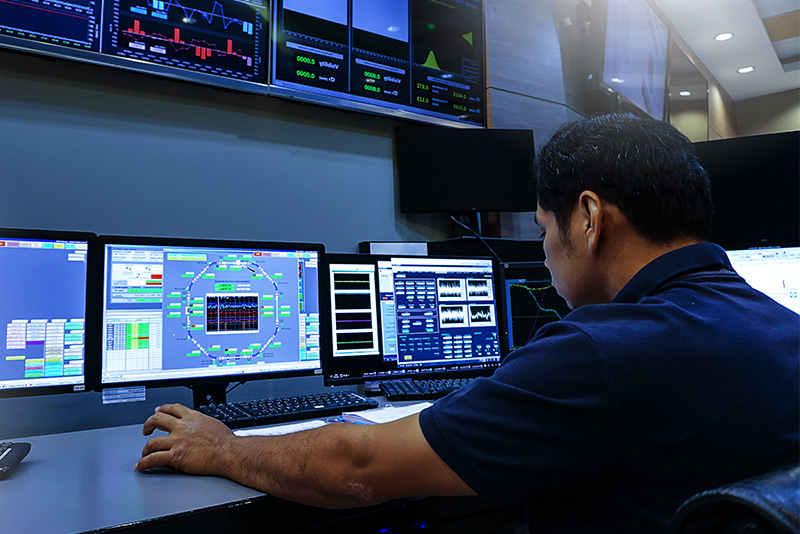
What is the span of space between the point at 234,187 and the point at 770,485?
1717mm

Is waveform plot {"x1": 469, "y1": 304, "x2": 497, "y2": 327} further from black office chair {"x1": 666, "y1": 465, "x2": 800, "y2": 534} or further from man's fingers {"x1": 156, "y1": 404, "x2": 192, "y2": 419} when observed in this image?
black office chair {"x1": 666, "y1": 465, "x2": 800, "y2": 534}

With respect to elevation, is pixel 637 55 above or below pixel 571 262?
above

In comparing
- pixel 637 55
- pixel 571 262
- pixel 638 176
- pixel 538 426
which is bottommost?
pixel 538 426

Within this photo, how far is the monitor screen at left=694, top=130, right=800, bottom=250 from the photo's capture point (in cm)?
206

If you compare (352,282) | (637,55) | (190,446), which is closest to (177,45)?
(352,282)

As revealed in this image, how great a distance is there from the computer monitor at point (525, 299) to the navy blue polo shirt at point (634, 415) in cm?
121

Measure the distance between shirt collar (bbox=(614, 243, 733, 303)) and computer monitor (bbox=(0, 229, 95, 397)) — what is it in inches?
46.2

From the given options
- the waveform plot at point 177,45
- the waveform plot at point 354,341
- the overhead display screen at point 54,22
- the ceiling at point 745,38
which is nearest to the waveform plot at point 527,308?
the waveform plot at point 354,341

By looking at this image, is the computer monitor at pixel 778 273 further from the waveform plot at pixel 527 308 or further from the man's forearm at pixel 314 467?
the man's forearm at pixel 314 467

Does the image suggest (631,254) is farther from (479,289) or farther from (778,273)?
(778,273)

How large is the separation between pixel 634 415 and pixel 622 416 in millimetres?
15

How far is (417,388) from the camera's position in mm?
1570

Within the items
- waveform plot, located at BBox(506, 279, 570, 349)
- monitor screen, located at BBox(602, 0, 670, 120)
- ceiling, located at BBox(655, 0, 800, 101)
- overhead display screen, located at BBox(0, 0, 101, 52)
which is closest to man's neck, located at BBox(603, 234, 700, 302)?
waveform plot, located at BBox(506, 279, 570, 349)

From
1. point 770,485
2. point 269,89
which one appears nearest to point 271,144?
point 269,89
